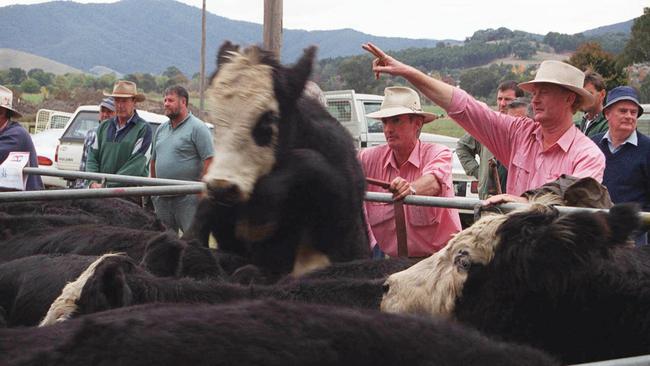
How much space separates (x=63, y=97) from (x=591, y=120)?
3994cm

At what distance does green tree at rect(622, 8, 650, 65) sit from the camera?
28422 mm

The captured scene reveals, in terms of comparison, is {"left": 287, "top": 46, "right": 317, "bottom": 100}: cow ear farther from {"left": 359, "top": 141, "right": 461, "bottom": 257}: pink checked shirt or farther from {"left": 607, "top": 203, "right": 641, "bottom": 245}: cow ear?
{"left": 607, "top": 203, "right": 641, "bottom": 245}: cow ear

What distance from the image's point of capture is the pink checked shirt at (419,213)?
5074 millimetres

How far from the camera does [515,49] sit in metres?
94.4

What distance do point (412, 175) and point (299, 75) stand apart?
4.67 ft

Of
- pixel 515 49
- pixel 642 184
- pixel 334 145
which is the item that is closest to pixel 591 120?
pixel 642 184

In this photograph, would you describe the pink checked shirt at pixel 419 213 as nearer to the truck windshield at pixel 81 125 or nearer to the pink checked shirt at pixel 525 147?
the pink checked shirt at pixel 525 147

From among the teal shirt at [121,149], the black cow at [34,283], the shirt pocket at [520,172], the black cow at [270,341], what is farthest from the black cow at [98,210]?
the black cow at [270,341]

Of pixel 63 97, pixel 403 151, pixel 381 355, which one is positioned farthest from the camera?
pixel 63 97

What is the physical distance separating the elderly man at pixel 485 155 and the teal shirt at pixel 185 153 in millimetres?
2764

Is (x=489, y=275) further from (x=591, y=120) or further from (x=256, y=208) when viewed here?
(x=591, y=120)

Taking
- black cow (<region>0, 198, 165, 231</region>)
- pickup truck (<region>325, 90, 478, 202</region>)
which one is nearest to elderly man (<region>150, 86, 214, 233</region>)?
black cow (<region>0, 198, 165, 231</region>)

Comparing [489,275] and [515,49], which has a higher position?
[515,49]

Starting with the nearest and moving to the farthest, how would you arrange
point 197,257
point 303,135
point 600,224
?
point 600,224 < point 197,257 < point 303,135
